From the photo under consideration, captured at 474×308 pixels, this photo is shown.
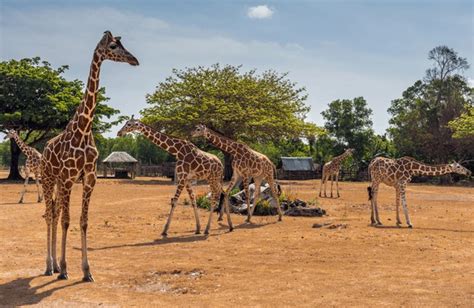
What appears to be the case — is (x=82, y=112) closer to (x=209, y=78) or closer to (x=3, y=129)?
(x=3, y=129)

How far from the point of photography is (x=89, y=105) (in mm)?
8156

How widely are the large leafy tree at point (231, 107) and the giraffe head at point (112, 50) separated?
28.6 meters

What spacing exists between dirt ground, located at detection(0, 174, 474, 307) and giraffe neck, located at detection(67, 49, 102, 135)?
8.13 ft

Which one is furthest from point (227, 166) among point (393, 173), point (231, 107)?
point (393, 173)

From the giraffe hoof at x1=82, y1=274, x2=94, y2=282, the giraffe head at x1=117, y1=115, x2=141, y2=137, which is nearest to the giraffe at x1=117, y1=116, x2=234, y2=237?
the giraffe head at x1=117, y1=115, x2=141, y2=137

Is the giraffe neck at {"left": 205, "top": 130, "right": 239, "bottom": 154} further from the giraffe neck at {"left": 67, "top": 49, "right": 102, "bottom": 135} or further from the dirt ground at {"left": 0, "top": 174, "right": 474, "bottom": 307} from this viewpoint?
the giraffe neck at {"left": 67, "top": 49, "right": 102, "bottom": 135}

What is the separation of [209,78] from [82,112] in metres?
33.7

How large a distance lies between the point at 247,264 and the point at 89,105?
158 inches

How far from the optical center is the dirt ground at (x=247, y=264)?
6.70 meters

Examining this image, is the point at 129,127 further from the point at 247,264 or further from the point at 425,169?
the point at 425,169

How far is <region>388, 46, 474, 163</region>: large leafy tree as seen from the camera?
45.8 metres

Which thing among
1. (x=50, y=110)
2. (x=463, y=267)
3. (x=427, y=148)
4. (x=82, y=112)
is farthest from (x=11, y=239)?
(x=427, y=148)

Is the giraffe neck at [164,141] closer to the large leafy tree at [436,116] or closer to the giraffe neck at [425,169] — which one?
the giraffe neck at [425,169]

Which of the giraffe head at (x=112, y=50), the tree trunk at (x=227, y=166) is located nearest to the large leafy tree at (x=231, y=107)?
the tree trunk at (x=227, y=166)
